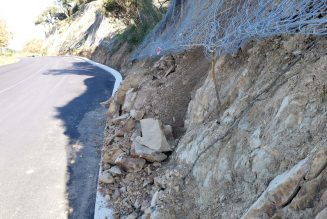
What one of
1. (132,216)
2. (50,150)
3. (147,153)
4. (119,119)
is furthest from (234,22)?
(50,150)

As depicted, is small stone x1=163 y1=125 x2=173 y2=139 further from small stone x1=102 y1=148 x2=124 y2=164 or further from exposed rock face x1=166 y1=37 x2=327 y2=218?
small stone x1=102 y1=148 x2=124 y2=164

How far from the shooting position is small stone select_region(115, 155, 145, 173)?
6430mm

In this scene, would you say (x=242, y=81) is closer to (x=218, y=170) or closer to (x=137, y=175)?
(x=218, y=170)

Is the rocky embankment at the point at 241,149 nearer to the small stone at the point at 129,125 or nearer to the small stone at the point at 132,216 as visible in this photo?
the small stone at the point at 132,216

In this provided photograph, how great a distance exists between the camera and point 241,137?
4492 mm

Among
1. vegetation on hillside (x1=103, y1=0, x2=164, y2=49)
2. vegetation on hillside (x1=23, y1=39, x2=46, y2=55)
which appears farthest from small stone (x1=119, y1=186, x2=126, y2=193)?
vegetation on hillside (x1=23, y1=39, x2=46, y2=55)

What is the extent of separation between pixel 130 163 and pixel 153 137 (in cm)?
66

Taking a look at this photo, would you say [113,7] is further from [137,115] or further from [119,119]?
[137,115]

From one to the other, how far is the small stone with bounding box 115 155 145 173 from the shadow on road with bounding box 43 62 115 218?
73 centimetres

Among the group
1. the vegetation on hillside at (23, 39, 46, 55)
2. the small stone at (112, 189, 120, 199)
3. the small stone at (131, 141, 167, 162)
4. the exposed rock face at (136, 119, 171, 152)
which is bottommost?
the vegetation on hillside at (23, 39, 46, 55)

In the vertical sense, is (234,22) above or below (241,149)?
above

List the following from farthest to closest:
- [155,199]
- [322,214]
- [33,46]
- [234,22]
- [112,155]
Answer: [33,46] → [112,155] → [234,22] → [155,199] → [322,214]

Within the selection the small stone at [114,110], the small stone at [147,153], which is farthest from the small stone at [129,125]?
the small stone at [114,110]

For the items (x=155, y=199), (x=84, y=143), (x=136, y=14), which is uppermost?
(x=136, y=14)
